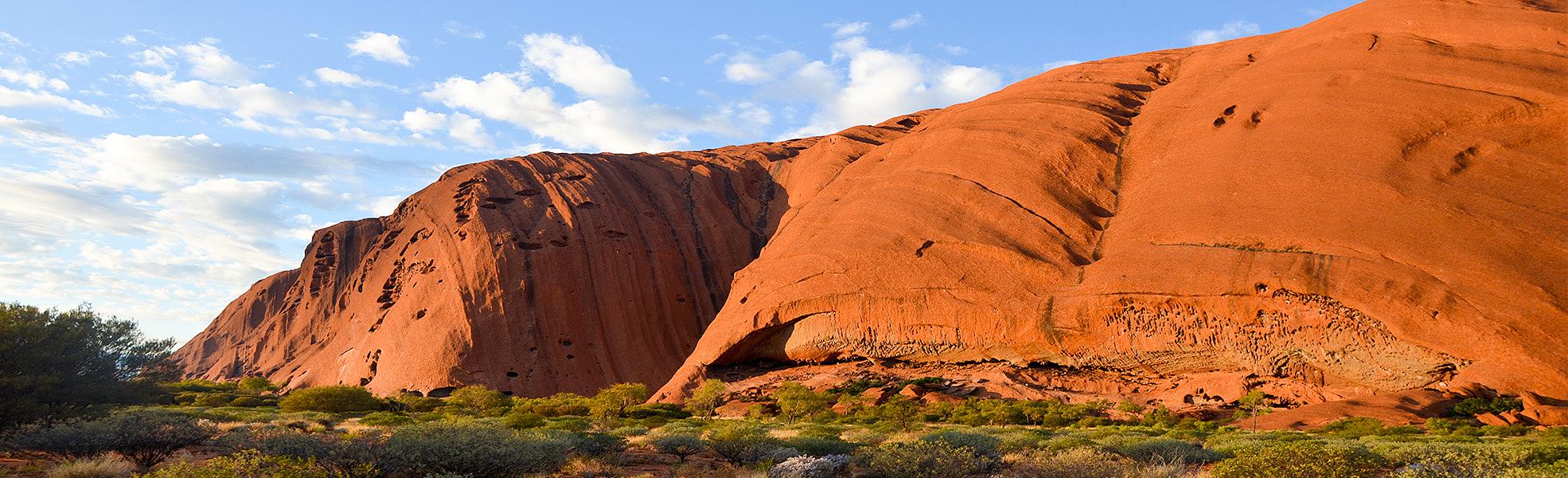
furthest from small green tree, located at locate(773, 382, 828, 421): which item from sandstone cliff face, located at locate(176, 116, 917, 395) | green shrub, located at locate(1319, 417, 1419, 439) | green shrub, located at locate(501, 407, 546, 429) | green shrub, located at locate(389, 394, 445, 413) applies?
green shrub, located at locate(1319, 417, 1419, 439)

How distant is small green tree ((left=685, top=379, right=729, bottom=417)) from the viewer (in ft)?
117

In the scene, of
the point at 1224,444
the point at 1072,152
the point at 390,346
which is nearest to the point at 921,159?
the point at 1072,152

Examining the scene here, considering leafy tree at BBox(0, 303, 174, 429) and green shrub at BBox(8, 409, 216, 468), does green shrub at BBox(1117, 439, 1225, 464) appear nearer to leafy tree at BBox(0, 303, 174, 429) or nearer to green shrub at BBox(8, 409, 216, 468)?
green shrub at BBox(8, 409, 216, 468)

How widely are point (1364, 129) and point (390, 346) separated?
156ft

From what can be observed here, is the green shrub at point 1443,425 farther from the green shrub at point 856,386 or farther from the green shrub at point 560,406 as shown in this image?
the green shrub at point 560,406

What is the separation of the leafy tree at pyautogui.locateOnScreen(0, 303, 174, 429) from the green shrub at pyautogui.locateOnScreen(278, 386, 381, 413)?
50.0 ft

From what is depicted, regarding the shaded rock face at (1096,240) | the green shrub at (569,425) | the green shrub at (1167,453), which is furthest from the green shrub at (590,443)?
the shaded rock face at (1096,240)

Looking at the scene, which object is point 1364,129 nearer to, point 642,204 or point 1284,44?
point 1284,44

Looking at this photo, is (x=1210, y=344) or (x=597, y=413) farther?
(x=597, y=413)

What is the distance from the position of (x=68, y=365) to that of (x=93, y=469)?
315 inches

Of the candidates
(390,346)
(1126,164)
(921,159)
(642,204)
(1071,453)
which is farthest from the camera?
(642,204)

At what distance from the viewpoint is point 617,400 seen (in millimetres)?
34938

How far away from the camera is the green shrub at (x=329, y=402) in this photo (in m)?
36.2

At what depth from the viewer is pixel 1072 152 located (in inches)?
1615
